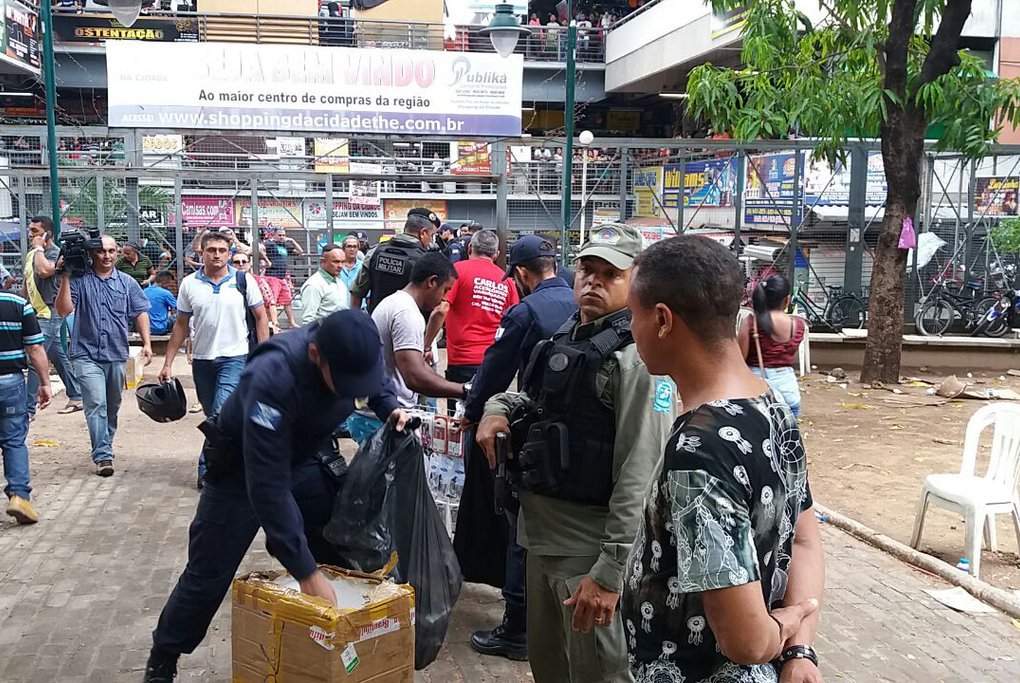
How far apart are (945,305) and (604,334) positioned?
13.5m

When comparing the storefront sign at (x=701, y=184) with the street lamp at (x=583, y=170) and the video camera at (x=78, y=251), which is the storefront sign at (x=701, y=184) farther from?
the video camera at (x=78, y=251)

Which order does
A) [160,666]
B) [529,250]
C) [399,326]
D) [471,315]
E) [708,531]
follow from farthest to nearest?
[471,315], [399,326], [529,250], [160,666], [708,531]

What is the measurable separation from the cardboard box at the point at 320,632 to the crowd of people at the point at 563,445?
4.5 inches

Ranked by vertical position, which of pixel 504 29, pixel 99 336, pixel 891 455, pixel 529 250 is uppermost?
pixel 504 29

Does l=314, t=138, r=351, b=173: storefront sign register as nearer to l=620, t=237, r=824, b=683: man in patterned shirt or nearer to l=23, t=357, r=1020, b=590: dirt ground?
l=23, t=357, r=1020, b=590: dirt ground

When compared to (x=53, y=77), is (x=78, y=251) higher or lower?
lower

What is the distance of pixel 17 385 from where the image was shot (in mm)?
6227

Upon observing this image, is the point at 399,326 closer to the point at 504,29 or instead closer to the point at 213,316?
the point at 213,316

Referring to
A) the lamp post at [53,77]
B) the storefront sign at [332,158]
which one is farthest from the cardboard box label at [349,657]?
the storefront sign at [332,158]

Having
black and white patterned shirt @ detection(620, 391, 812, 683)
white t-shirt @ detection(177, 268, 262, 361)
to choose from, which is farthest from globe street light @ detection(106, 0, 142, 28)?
black and white patterned shirt @ detection(620, 391, 812, 683)

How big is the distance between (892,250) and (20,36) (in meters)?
15.8

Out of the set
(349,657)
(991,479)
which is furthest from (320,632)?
(991,479)

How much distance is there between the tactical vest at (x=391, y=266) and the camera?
6.24 meters

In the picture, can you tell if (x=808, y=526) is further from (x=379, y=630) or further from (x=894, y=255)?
(x=894, y=255)
